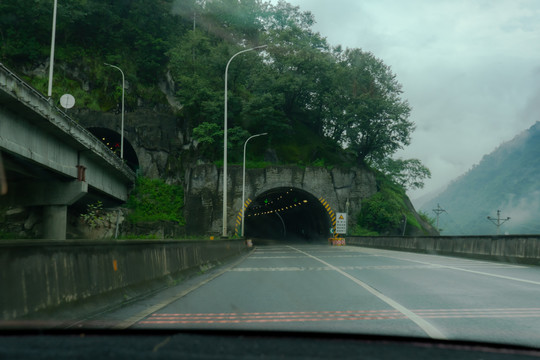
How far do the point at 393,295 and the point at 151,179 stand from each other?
47.6 m

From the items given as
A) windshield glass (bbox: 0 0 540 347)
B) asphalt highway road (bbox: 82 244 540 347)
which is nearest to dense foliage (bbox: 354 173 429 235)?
windshield glass (bbox: 0 0 540 347)

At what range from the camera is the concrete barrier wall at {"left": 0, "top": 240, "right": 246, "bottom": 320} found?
540 centimetres

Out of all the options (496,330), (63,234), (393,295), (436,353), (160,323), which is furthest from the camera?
(63,234)

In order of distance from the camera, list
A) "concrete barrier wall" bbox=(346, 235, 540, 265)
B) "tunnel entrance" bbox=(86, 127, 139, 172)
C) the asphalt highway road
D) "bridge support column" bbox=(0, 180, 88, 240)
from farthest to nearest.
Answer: "tunnel entrance" bbox=(86, 127, 139, 172)
"bridge support column" bbox=(0, 180, 88, 240)
"concrete barrier wall" bbox=(346, 235, 540, 265)
the asphalt highway road

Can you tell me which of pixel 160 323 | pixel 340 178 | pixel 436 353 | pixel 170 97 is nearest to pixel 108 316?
pixel 160 323

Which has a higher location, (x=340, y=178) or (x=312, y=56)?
Result: (x=312, y=56)

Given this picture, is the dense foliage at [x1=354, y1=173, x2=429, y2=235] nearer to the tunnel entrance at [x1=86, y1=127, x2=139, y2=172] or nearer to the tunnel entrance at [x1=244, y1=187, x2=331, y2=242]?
the tunnel entrance at [x1=244, y1=187, x2=331, y2=242]

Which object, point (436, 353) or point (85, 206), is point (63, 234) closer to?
point (85, 206)

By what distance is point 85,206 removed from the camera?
45688mm

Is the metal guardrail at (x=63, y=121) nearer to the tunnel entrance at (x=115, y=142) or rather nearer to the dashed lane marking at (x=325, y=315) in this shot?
the tunnel entrance at (x=115, y=142)

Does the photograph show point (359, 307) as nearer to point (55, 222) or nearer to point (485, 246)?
point (485, 246)

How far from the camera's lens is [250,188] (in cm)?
5150

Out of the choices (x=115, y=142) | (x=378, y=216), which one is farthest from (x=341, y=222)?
(x=115, y=142)

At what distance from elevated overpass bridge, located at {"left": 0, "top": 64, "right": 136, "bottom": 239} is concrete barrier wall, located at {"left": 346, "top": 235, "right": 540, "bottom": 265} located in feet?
62.5
